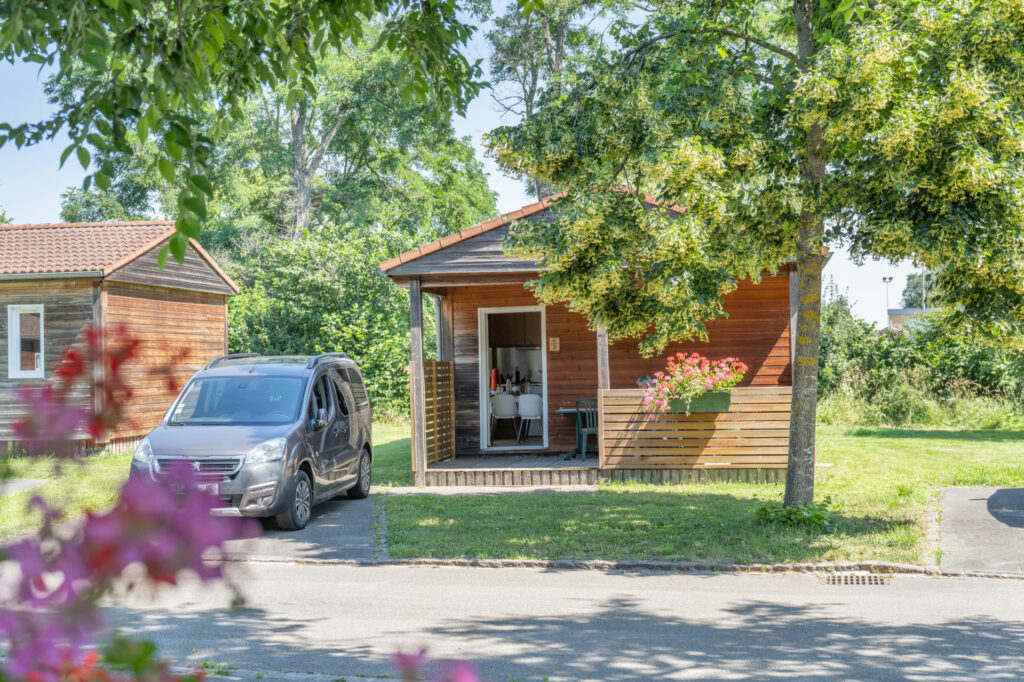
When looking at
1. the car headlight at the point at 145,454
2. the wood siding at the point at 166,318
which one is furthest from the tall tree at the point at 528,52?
the car headlight at the point at 145,454

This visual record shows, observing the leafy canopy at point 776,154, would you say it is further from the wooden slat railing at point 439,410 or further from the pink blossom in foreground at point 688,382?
the wooden slat railing at point 439,410

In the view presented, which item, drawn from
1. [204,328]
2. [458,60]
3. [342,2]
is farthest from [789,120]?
[204,328]

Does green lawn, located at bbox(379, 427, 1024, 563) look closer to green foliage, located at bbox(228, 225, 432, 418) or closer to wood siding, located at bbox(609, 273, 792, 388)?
wood siding, located at bbox(609, 273, 792, 388)

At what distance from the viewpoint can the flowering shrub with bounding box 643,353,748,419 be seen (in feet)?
45.1

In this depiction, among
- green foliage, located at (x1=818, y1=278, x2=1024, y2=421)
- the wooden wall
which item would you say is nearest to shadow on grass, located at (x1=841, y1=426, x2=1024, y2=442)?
green foliage, located at (x1=818, y1=278, x2=1024, y2=421)

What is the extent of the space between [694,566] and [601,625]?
2185 millimetres

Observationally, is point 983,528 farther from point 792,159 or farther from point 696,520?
point 792,159

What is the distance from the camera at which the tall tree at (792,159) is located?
8695 mm

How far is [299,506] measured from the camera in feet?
37.3

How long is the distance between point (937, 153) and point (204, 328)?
1980cm

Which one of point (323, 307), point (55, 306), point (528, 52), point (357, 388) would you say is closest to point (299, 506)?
point (357, 388)

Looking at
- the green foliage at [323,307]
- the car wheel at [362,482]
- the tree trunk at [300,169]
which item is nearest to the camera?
the car wheel at [362,482]

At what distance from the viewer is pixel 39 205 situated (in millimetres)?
44156

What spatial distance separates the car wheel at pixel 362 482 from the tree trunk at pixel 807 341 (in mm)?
5987
